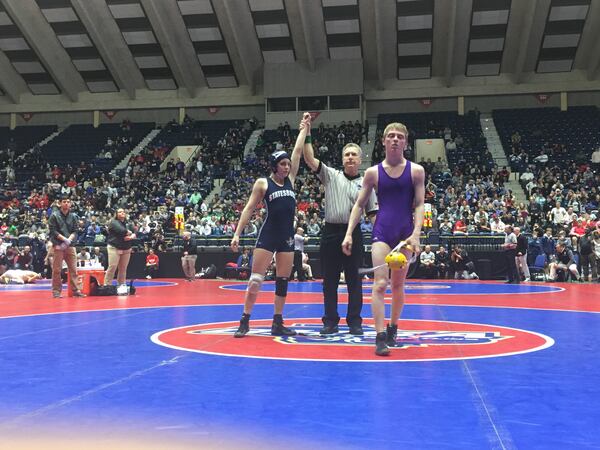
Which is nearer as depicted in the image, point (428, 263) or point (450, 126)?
point (428, 263)

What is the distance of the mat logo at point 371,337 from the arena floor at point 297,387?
21 mm

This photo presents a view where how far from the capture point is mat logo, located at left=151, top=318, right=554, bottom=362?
15.5ft

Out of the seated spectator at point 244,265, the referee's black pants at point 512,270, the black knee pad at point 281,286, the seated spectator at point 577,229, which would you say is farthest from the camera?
the seated spectator at point 244,265

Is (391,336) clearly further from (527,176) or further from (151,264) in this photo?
(527,176)

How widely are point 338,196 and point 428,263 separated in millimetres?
14423

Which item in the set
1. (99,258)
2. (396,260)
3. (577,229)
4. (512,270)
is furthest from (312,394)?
(99,258)

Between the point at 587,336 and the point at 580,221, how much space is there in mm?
14983

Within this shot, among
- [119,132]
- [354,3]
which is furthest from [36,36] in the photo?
[354,3]

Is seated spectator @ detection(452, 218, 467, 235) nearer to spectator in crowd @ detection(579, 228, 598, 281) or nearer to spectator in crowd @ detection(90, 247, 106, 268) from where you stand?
spectator in crowd @ detection(579, 228, 598, 281)

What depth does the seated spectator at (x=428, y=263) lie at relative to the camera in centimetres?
2000

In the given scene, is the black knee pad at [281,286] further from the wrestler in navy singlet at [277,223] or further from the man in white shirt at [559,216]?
the man in white shirt at [559,216]

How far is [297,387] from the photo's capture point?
357 centimetres

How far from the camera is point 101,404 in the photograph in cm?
319

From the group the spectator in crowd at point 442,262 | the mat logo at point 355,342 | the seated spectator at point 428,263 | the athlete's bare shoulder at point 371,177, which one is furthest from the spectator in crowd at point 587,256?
the athlete's bare shoulder at point 371,177
